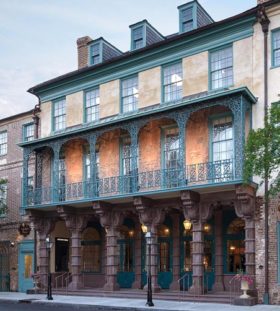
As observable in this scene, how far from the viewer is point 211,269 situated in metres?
26.4

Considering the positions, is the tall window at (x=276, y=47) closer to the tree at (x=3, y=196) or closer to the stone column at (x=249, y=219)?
the stone column at (x=249, y=219)

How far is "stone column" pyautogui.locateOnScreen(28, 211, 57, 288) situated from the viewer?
29.7 metres

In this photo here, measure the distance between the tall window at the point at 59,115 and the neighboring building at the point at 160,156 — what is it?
0.08 m

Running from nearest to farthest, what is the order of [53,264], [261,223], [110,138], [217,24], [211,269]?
[261,223], [217,24], [211,269], [110,138], [53,264]

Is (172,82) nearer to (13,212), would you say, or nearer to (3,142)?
(13,212)

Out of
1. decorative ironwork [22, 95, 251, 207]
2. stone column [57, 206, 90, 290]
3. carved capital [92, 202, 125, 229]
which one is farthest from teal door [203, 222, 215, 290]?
stone column [57, 206, 90, 290]

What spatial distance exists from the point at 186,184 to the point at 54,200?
7837 millimetres

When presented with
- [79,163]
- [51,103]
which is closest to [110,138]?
[79,163]

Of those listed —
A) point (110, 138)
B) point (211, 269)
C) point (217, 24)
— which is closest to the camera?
point (217, 24)

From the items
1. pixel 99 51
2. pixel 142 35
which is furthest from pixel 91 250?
pixel 142 35

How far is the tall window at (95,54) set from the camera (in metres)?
30.3

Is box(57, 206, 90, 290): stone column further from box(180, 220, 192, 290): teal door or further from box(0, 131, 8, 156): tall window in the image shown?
box(0, 131, 8, 156): tall window

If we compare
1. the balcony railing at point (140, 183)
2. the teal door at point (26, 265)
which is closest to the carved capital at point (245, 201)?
the balcony railing at point (140, 183)

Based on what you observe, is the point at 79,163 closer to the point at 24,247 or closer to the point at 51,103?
the point at 51,103
